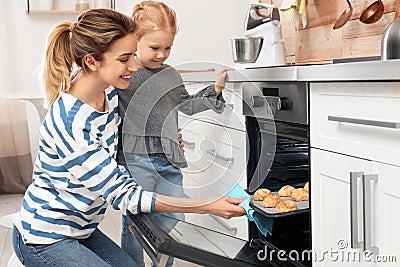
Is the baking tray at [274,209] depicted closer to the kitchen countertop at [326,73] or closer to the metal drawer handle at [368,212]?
the metal drawer handle at [368,212]

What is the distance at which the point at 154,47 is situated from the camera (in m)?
1.68

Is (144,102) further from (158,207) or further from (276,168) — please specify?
(276,168)

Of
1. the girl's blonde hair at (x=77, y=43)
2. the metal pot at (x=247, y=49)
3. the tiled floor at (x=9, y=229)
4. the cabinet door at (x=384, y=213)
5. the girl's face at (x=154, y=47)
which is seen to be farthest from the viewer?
the tiled floor at (x=9, y=229)

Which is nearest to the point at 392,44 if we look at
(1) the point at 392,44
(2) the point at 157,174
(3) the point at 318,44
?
(1) the point at 392,44

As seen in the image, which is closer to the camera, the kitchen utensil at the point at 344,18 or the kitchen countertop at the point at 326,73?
the kitchen countertop at the point at 326,73

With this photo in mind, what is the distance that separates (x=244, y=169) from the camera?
160 centimetres

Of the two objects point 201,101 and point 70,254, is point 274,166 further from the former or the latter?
point 70,254

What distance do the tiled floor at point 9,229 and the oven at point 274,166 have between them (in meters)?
0.97

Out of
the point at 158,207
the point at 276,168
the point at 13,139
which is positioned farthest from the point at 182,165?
the point at 13,139

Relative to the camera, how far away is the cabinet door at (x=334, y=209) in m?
1.49

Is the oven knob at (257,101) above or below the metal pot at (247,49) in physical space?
below

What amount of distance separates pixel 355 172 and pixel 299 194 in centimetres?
36

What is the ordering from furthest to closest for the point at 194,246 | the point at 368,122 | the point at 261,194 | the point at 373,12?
the point at 373,12 → the point at 261,194 → the point at 368,122 → the point at 194,246

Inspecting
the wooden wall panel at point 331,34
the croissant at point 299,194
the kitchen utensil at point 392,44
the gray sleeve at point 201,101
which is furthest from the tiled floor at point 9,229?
the kitchen utensil at point 392,44
